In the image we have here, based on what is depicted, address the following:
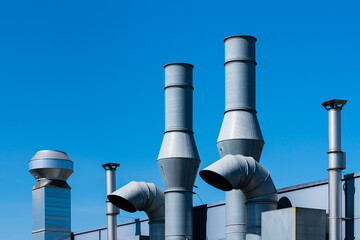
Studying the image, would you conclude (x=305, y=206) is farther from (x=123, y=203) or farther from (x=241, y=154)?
(x=123, y=203)

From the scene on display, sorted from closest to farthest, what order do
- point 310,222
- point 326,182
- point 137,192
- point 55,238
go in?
point 310,222
point 326,182
point 137,192
point 55,238

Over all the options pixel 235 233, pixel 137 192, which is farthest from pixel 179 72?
pixel 235 233

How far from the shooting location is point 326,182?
100ft

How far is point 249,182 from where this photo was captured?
30.6 metres

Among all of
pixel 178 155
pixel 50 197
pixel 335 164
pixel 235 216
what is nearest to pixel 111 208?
pixel 50 197

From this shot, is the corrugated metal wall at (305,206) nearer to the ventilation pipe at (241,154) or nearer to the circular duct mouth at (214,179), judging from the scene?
the ventilation pipe at (241,154)

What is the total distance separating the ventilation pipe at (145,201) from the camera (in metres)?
35.6

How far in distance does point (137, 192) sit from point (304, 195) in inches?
331

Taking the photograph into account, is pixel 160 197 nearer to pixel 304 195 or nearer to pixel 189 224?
pixel 189 224

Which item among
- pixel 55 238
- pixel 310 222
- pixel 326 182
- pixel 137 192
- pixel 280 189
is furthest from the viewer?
pixel 55 238

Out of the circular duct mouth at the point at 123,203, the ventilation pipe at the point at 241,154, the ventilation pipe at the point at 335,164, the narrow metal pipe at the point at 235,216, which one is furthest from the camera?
the circular duct mouth at the point at 123,203

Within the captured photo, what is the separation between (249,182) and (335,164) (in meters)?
3.64

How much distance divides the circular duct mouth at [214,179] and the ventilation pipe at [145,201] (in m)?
5.55

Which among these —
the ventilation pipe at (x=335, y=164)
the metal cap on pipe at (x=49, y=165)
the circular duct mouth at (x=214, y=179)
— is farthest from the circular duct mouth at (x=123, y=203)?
the ventilation pipe at (x=335, y=164)
